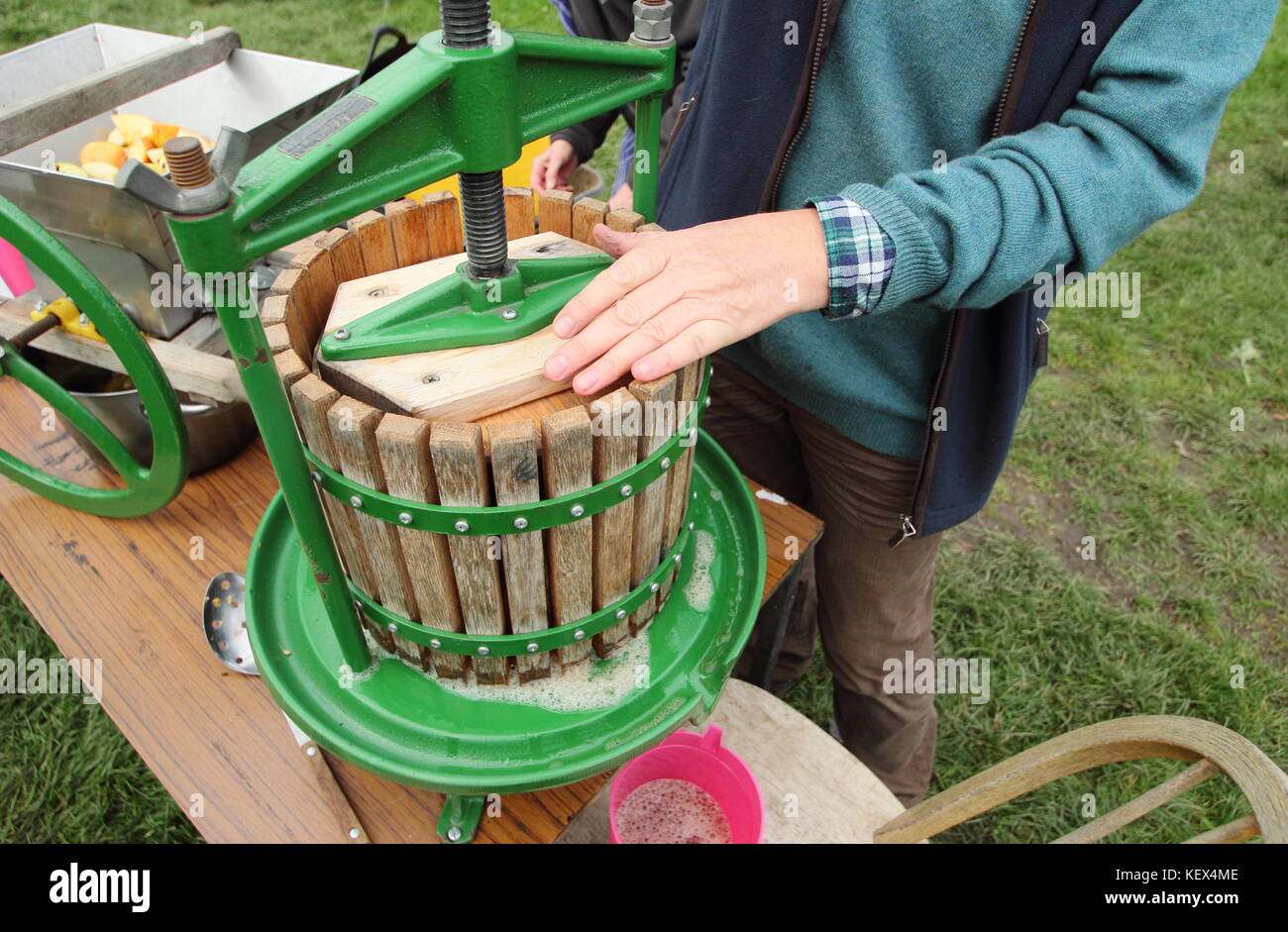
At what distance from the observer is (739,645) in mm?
1447

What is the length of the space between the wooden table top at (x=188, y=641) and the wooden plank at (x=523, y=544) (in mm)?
378

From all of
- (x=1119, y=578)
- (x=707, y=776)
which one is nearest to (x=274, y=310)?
(x=707, y=776)

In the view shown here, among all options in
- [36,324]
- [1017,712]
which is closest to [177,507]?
[36,324]

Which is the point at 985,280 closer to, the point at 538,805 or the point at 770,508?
the point at 770,508

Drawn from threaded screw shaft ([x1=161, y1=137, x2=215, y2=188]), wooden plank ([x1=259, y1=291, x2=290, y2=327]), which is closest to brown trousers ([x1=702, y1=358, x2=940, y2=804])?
wooden plank ([x1=259, y1=291, x2=290, y2=327])

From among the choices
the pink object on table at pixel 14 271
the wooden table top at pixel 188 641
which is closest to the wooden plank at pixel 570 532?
the wooden table top at pixel 188 641

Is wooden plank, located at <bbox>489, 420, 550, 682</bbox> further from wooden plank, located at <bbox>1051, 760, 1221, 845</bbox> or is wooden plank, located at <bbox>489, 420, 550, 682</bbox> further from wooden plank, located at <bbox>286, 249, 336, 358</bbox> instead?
wooden plank, located at <bbox>1051, 760, 1221, 845</bbox>

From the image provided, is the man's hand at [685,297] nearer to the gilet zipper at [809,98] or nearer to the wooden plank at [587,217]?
the wooden plank at [587,217]

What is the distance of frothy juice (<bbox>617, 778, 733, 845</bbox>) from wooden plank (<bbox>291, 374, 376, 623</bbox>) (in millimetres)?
822

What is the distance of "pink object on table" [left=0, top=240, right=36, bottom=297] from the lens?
2156 mm

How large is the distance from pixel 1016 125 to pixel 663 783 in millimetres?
1483

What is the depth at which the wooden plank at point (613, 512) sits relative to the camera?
1121 mm

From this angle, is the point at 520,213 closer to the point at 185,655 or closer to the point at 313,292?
the point at 313,292

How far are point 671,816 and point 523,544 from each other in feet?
3.12
